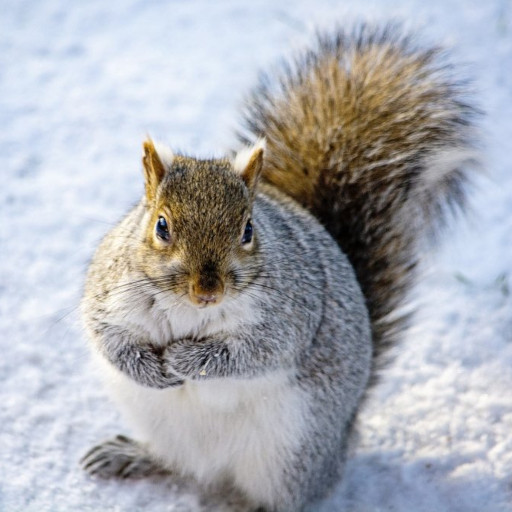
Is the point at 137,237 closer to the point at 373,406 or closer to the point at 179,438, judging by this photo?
the point at 179,438

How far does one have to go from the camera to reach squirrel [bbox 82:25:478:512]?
6.34 ft

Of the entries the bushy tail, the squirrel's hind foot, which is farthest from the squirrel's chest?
the bushy tail

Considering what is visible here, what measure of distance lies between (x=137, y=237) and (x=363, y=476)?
94 cm

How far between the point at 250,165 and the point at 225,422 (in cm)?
61

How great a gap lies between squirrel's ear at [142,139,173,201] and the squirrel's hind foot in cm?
78

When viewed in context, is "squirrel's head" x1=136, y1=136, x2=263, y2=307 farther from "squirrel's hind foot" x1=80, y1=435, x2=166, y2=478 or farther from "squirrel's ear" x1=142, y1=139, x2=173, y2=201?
"squirrel's hind foot" x1=80, y1=435, x2=166, y2=478

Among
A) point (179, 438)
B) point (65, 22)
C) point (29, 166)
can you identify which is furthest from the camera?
point (65, 22)

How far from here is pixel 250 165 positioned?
6.61 ft

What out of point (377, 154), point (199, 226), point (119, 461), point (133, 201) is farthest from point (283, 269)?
point (133, 201)

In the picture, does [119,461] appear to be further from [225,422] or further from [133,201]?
[133,201]

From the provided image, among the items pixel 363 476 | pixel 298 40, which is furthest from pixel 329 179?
pixel 363 476

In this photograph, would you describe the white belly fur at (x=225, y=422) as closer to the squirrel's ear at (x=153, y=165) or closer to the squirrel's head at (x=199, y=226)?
the squirrel's head at (x=199, y=226)

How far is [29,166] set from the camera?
3502 millimetres

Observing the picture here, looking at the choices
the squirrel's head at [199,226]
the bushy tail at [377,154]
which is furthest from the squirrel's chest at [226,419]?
the bushy tail at [377,154]
